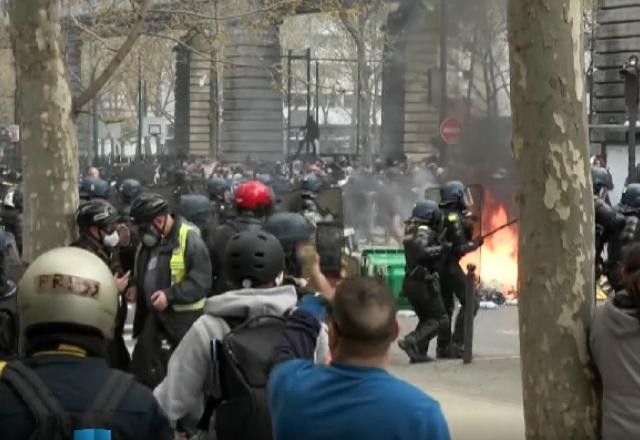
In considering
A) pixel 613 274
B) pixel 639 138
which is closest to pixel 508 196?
pixel 639 138

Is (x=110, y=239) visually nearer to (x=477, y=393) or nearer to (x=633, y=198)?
(x=477, y=393)

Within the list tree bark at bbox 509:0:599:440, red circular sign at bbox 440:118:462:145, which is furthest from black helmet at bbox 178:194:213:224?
red circular sign at bbox 440:118:462:145

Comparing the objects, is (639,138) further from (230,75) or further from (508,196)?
(230,75)

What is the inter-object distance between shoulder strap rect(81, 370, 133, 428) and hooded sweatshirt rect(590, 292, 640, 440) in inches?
114

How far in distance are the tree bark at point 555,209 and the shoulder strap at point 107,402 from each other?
3.53 meters

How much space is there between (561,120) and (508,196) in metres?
20.1

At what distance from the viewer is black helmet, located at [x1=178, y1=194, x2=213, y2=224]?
1167cm

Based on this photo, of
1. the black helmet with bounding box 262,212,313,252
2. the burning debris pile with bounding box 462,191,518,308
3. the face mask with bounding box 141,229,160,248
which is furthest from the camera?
the burning debris pile with bounding box 462,191,518,308

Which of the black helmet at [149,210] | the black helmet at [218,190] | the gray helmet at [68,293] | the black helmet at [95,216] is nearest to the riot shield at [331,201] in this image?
the black helmet at [218,190]

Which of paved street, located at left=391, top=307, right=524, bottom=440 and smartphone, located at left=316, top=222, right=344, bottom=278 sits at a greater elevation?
smartphone, located at left=316, top=222, right=344, bottom=278

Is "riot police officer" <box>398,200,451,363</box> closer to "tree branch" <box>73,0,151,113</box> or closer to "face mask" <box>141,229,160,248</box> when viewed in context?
"tree branch" <box>73,0,151,113</box>

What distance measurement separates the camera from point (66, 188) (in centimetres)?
1159

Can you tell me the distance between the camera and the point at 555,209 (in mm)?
6770

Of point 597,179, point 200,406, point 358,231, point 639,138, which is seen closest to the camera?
point 200,406
